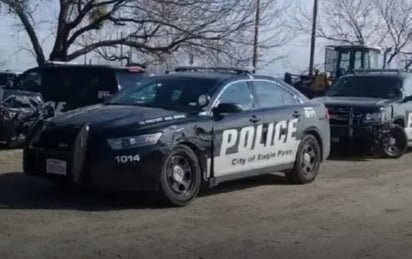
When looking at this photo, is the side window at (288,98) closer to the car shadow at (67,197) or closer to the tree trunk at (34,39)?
the car shadow at (67,197)

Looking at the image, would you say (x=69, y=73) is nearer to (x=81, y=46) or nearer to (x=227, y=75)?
(x=227, y=75)

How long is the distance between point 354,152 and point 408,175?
126 inches

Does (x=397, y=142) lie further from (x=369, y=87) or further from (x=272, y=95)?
(x=272, y=95)

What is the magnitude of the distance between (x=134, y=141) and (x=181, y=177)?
78 cm

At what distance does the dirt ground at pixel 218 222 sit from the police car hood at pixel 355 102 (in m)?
4.05

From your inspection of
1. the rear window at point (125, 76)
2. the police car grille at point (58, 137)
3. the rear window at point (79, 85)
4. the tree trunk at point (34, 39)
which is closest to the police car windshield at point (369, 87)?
the rear window at point (125, 76)

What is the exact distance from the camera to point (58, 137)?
9.67 m

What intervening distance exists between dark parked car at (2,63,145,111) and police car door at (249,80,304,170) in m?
4.82

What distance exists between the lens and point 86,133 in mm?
9484

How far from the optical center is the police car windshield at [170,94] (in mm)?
10469

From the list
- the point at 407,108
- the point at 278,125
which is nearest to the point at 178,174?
the point at 278,125

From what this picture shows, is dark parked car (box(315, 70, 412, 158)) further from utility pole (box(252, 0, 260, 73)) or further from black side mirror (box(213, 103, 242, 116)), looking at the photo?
utility pole (box(252, 0, 260, 73))

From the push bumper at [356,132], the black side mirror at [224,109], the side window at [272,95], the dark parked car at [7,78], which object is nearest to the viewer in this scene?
the black side mirror at [224,109]

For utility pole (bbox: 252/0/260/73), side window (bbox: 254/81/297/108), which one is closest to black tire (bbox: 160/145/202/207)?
side window (bbox: 254/81/297/108)
